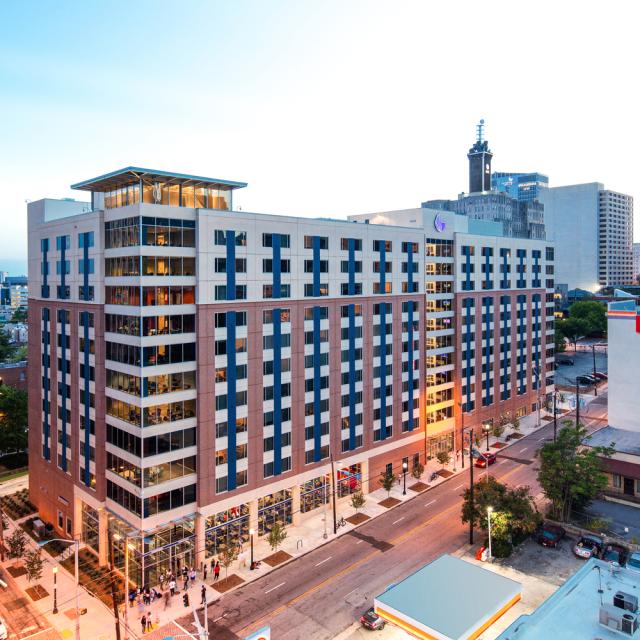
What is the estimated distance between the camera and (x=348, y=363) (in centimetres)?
6344

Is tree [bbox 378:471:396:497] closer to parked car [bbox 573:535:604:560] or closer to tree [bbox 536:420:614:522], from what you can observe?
tree [bbox 536:420:614:522]

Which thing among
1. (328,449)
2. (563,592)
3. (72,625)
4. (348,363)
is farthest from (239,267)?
(563,592)

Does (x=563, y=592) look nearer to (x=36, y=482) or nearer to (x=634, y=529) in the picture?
(x=634, y=529)

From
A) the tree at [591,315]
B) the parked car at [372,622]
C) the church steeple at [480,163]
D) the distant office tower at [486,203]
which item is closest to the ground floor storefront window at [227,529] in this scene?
the parked car at [372,622]

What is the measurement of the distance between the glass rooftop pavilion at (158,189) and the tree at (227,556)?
33005 mm

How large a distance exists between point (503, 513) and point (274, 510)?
76.2ft

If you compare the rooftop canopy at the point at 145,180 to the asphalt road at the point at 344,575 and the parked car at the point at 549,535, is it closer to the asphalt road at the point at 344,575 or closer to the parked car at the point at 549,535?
the asphalt road at the point at 344,575

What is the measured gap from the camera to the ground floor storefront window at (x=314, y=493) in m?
59.4

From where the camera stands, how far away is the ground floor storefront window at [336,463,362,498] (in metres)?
62.3

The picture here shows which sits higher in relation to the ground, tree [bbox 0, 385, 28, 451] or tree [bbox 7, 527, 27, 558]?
tree [bbox 0, 385, 28, 451]

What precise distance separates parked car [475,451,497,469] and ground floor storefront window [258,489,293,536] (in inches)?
1192

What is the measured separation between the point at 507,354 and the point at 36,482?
7289 centimetres

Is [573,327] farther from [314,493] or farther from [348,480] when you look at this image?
[314,493]

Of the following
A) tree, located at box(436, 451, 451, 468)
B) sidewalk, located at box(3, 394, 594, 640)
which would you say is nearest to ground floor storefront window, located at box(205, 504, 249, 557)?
sidewalk, located at box(3, 394, 594, 640)
